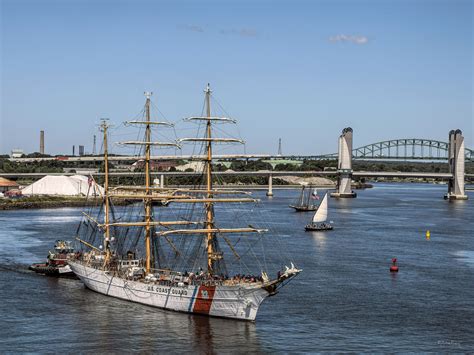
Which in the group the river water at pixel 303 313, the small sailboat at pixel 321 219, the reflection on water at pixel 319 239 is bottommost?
the river water at pixel 303 313

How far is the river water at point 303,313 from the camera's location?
Result: 3744 centimetres

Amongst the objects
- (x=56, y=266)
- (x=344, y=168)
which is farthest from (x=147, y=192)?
(x=344, y=168)

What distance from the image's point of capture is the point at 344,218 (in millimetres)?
112062

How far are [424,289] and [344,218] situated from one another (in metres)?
61.0

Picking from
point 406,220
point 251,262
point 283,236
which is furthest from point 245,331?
point 406,220

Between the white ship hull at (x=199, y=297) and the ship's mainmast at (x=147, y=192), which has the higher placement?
the ship's mainmast at (x=147, y=192)

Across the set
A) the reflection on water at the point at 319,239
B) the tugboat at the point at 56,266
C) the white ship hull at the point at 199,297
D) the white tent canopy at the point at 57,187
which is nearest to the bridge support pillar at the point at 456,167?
the white tent canopy at the point at 57,187

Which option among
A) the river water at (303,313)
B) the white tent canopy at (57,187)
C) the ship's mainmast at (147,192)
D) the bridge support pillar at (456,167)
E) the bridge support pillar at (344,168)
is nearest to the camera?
the river water at (303,313)

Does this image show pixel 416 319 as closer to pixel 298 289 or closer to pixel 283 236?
pixel 298 289

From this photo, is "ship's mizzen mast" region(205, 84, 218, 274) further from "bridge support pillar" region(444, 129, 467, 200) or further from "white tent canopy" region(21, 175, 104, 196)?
"bridge support pillar" region(444, 129, 467, 200)

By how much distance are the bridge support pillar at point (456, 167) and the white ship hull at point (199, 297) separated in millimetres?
142750

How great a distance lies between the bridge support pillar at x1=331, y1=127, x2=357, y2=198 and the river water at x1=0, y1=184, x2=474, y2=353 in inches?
4405

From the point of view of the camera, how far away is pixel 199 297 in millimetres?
42531

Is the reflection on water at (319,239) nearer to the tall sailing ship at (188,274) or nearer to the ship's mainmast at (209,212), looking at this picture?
the tall sailing ship at (188,274)
